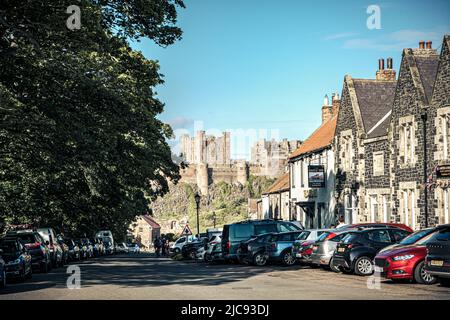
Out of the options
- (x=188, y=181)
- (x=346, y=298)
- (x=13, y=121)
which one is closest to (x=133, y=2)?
(x=13, y=121)

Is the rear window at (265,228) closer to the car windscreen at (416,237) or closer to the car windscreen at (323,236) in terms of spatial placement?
the car windscreen at (323,236)

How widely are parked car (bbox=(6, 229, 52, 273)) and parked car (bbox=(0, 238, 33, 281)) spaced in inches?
163

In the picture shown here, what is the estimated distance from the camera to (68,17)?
75.7ft

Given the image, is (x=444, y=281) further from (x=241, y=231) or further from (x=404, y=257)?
(x=241, y=231)

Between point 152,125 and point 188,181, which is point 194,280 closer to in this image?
point 152,125

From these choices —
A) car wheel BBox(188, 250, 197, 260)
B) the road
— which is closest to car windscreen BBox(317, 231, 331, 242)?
the road

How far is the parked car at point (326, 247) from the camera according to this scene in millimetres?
26672

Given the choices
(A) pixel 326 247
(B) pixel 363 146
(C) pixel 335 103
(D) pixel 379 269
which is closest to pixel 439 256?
(D) pixel 379 269

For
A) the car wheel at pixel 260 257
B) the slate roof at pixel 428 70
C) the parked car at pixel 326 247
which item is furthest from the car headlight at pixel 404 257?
the slate roof at pixel 428 70

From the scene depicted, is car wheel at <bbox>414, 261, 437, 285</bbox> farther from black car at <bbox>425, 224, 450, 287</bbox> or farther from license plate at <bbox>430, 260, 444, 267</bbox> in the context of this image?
license plate at <bbox>430, 260, 444, 267</bbox>

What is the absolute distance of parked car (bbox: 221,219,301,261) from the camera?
1401 inches

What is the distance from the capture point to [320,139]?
52531mm

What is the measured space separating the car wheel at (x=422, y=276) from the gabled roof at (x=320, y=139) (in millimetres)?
27439
